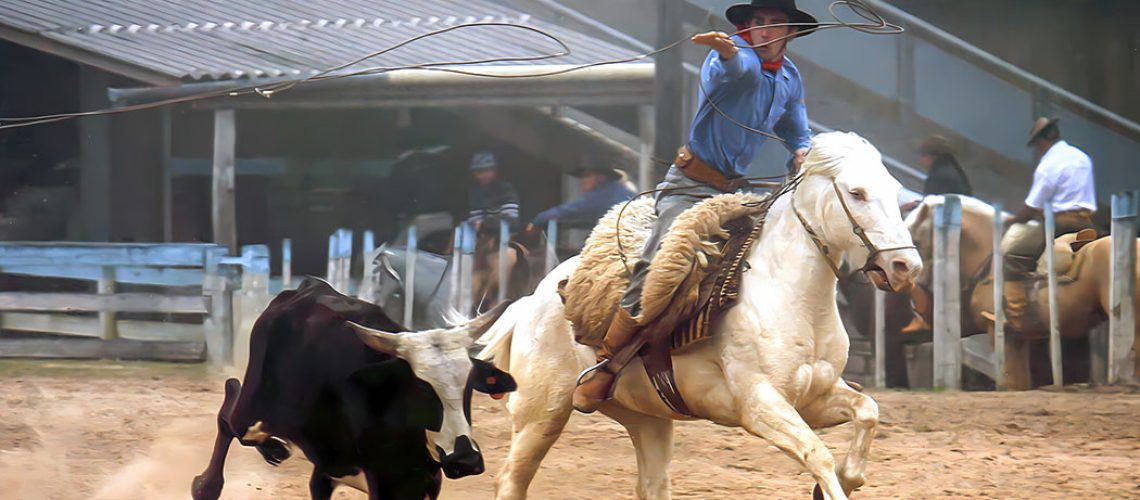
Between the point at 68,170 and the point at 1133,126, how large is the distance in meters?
8.01

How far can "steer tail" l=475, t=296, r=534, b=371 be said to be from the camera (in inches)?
218

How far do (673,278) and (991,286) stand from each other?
480 cm

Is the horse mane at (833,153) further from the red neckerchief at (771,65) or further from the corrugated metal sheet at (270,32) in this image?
the corrugated metal sheet at (270,32)

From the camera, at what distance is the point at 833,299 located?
5008mm

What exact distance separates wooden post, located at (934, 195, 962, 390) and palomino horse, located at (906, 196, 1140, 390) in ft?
0.22

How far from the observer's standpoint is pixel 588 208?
984cm

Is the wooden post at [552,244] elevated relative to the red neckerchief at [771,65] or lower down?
lower down

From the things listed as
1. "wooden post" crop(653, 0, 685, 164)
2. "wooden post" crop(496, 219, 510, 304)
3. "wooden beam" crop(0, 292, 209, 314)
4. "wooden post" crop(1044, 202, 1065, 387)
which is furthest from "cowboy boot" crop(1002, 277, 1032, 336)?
"wooden beam" crop(0, 292, 209, 314)

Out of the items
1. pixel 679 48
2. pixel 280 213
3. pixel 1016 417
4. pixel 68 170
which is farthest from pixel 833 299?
pixel 68 170

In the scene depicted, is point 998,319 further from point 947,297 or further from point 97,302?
point 97,302

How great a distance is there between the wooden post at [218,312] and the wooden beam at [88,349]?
0.18 metres

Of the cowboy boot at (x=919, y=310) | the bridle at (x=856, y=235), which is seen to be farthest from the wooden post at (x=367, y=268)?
the bridle at (x=856, y=235)

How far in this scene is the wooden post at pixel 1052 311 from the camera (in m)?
8.88

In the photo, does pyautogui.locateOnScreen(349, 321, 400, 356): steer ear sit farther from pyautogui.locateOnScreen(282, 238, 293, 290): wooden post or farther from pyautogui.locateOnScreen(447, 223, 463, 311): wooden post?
pyautogui.locateOnScreen(282, 238, 293, 290): wooden post
